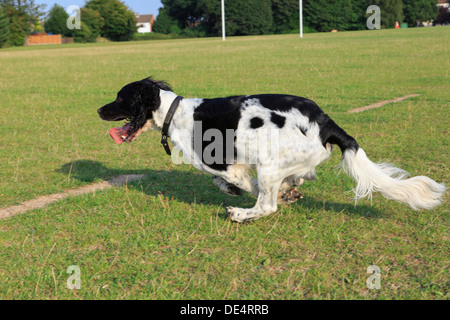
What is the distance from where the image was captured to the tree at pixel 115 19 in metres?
87.9

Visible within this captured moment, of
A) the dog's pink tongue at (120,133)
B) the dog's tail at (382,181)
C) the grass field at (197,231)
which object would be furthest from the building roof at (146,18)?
the dog's tail at (382,181)

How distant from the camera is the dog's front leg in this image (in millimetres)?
4910

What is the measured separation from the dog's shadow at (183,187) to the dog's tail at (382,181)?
0.64 m

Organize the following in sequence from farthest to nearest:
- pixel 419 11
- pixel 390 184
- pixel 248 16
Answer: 1. pixel 419 11
2. pixel 248 16
3. pixel 390 184

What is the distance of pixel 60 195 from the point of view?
252 inches

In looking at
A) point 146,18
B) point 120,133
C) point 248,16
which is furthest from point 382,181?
point 146,18

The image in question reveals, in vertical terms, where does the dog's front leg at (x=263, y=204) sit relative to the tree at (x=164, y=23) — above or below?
below

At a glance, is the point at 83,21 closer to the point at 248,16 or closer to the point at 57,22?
the point at 57,22

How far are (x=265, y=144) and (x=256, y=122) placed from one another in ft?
0.77

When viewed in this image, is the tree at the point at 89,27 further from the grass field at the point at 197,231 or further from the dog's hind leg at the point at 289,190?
the dog's hind leg at the point at 289,190

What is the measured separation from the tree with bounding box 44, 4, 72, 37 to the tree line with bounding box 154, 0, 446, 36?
17325 millimetres

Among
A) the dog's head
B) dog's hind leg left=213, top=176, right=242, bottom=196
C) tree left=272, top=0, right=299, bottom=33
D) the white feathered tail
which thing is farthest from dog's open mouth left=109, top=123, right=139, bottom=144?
tree left=272, top=0, right=299, bottom=33

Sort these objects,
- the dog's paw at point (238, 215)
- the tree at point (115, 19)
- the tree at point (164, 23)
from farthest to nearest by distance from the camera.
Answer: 1. the tree at point (164, 23)
2. the tree at point (115, 19)
3. the dog's paw at point (238, 215)

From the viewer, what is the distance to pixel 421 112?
10898 mm
